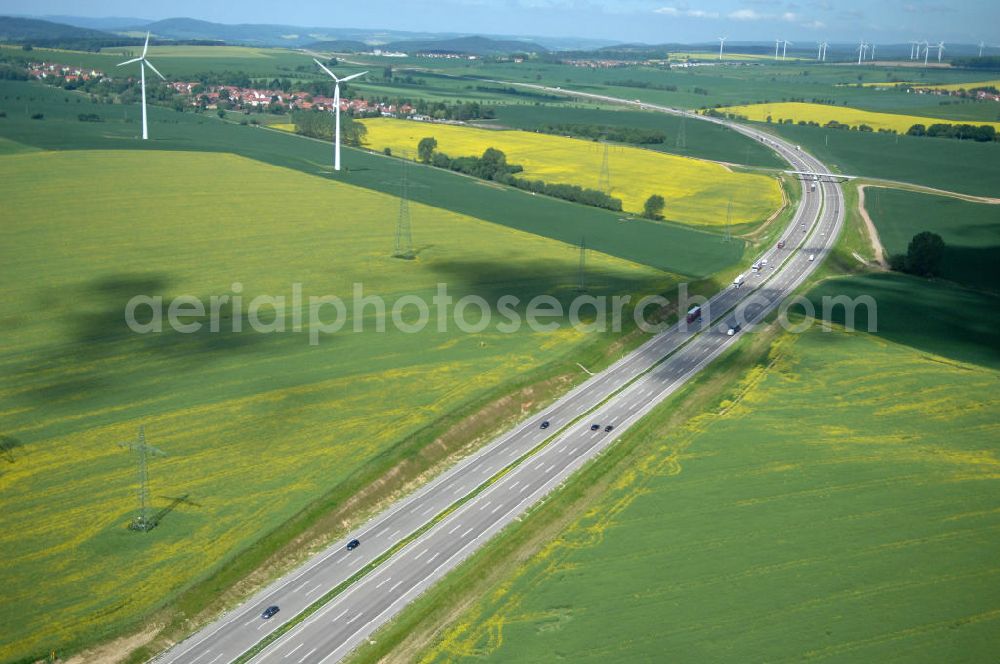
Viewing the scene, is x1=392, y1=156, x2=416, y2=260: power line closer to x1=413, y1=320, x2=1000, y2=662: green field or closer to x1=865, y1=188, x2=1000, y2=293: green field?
x1=413, y1=320, x2=1000, y2=662: green field

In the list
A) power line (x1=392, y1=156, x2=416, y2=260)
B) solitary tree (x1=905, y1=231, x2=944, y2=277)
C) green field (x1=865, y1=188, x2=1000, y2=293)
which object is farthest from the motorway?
green field (x1=865, y1=188, x2=1000, y2=293)

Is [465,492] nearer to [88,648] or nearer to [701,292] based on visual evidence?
[88,648]

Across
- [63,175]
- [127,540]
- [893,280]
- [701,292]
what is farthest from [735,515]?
[63,175]

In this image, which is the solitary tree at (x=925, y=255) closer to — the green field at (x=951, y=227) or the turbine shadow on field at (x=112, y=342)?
the green field at (x=951, y=227)

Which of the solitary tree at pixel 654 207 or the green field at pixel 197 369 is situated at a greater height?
the solitary tree at pixel 654 207

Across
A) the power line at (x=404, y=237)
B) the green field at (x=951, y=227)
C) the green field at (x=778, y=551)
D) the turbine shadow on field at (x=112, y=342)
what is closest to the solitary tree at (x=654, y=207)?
the green field at (x=951, y=227)

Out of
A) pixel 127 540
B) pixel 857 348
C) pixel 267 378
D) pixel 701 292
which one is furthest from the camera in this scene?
pixel 701 292
